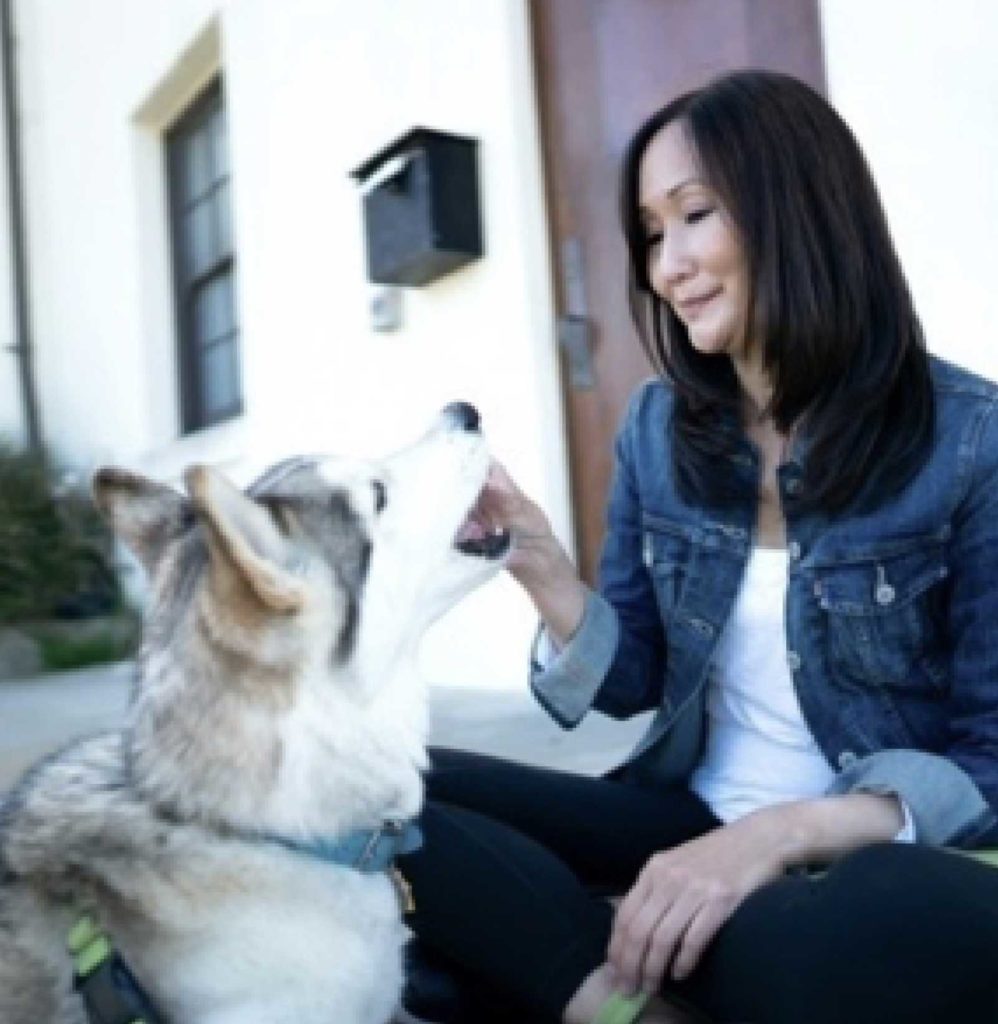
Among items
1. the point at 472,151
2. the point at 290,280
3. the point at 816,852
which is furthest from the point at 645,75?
the point at 816,852

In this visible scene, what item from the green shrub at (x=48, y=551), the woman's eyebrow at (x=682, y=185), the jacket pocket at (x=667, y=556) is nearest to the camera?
the woman's eyebrow at (x=682, y=185)

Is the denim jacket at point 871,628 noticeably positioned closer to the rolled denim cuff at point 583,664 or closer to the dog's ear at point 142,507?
the rolled denim cuff at point 583,664

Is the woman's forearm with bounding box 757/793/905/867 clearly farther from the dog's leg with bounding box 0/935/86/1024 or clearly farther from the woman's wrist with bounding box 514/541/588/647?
the dog's leg with bounding box 0/935/86/1024

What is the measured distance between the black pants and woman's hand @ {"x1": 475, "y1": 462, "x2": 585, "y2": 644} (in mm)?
254

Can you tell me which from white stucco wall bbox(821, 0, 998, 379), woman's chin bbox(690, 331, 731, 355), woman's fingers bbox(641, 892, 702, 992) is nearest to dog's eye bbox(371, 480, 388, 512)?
woman's chin bbox(690, 331, 731, 355)

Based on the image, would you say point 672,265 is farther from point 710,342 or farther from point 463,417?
point 463,417

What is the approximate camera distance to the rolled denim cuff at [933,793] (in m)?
1.34

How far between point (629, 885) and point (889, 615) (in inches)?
22.6

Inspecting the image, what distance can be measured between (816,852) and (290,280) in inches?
160

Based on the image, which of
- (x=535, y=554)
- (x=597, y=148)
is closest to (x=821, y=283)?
(x=535, y=554)

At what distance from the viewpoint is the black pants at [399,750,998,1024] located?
3.66ft

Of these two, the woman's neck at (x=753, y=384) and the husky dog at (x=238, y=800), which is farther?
the woman's neck at (x=753, y=384)

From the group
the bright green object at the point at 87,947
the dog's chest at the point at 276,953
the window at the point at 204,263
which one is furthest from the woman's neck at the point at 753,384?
the window at the point at 204,263

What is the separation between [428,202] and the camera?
3.74 m
